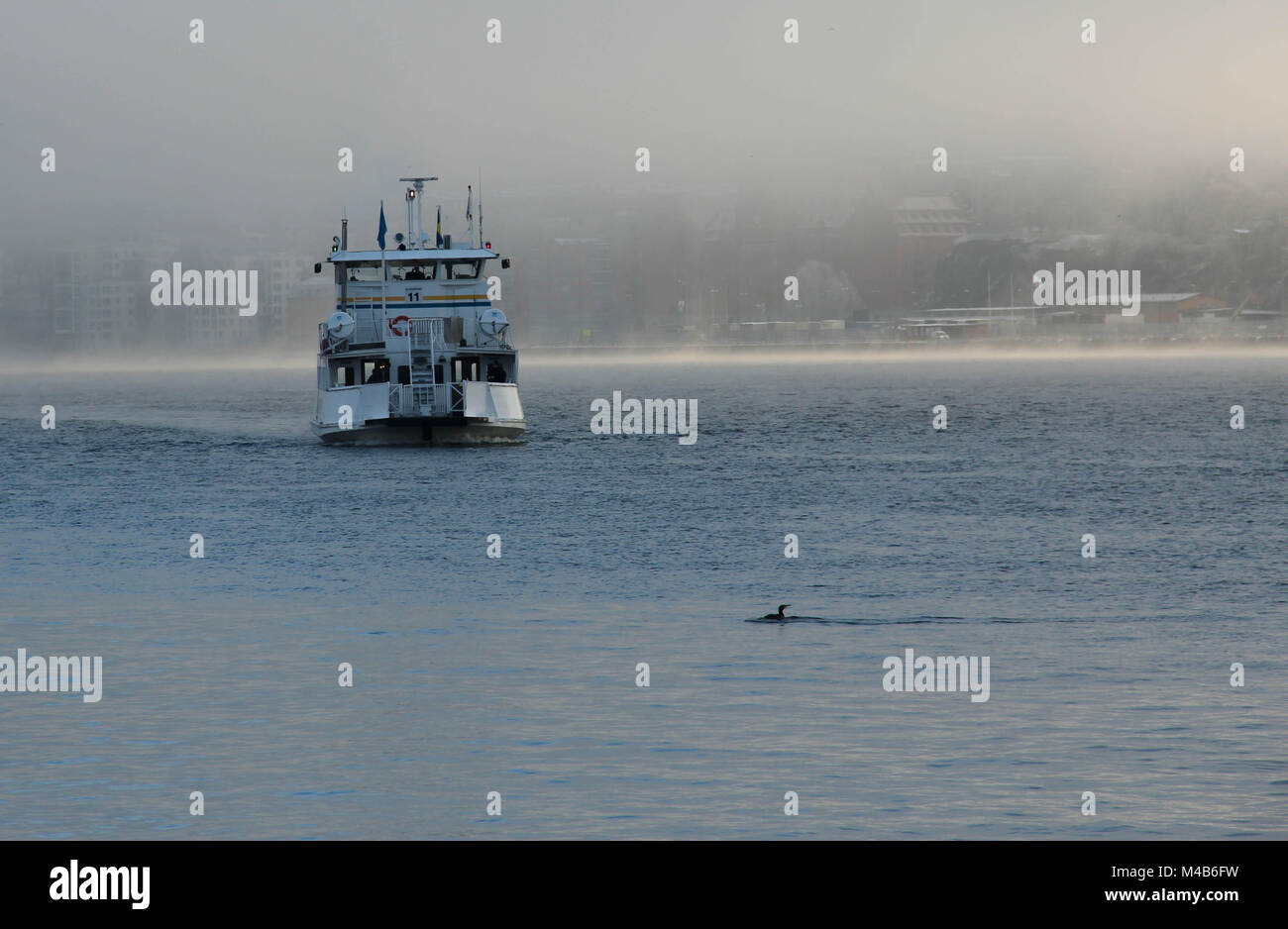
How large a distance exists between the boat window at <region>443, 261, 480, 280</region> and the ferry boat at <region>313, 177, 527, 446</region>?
0.04m

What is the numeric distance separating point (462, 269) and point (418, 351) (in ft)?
18.1

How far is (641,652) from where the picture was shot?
2583 centimetres

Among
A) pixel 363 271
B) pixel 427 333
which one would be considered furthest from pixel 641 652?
pixel 363 271

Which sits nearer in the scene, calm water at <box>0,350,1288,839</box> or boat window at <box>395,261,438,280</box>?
calm water at <box>0,350,1288,839</box>

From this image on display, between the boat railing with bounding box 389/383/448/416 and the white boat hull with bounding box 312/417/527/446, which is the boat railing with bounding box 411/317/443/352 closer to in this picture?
the boat railing with bounding box 389/383/448/416

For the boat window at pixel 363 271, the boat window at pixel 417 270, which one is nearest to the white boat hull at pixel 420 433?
the boat window at pixel 363 271

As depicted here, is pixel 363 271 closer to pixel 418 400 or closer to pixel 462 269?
pixel 462 269

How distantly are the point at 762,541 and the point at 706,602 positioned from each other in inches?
412

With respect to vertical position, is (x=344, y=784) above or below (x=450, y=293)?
below

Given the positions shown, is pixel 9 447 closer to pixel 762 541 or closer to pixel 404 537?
pixel 404 537

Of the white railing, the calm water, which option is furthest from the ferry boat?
the calm water

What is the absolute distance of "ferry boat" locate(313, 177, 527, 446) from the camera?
2712 inches
